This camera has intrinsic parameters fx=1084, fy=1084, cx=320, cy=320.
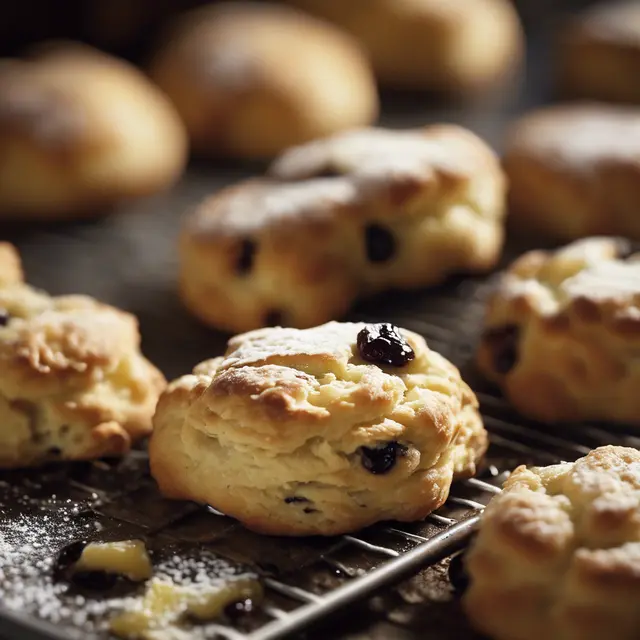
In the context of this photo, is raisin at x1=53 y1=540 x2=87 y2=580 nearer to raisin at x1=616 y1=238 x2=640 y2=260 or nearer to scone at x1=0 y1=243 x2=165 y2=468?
scone at x1=0 y1=243 x2=165 y2=468

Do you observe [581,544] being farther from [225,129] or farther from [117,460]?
[225,129]

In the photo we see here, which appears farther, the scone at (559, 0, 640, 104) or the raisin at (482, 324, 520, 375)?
the scone at (559, 0, 640, 104)

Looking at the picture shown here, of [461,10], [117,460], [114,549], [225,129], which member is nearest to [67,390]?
[117,460]

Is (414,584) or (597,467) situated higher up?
(597,467)

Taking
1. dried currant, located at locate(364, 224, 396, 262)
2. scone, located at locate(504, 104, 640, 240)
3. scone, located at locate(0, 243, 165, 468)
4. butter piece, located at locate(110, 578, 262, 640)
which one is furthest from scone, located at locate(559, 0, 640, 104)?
butter piece, located at locate(110, 578, 262, 640)

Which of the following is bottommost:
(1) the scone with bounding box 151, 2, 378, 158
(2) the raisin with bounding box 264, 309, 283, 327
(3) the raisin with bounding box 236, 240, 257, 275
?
(2) the raisin with bounding box 264, 309, 283, 327

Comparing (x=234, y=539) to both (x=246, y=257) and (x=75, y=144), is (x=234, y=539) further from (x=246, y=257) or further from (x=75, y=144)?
(x=75, y=144)
